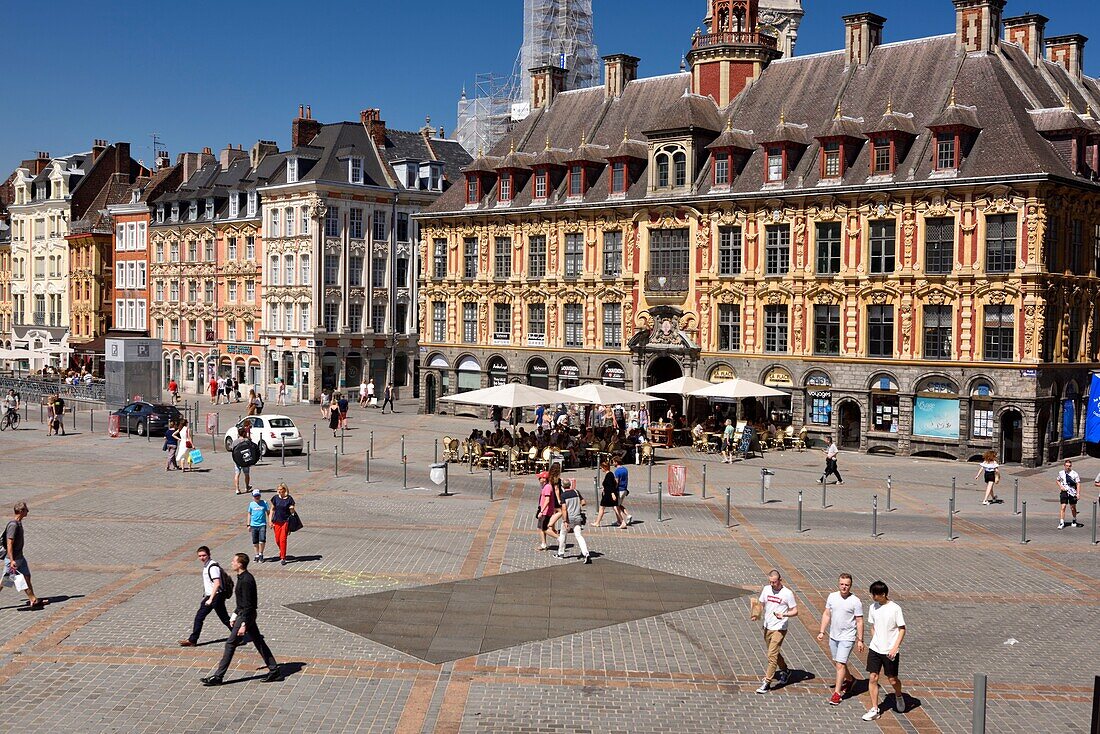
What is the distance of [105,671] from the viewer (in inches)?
655

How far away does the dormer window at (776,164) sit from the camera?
163 feet

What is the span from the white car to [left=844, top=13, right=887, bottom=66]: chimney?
28.1m

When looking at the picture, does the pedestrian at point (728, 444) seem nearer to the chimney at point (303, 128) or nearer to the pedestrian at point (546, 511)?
the pedestrian at point (546, 511)

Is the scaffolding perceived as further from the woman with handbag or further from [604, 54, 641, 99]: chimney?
the woman with handbag

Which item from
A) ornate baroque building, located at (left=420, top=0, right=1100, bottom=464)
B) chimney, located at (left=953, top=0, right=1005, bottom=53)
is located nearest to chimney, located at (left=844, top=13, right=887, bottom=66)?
ornate baroque building, located at (left=420, top=0, right=1100, bottom=464)

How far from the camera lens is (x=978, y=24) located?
158ft

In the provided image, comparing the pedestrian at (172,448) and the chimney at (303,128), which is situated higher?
the chimney at (303,128)

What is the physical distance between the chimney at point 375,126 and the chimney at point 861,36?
103 ft

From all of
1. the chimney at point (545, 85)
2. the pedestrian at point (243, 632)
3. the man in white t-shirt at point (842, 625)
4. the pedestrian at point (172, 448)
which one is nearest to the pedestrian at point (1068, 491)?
the man in white t-shirt at point (842, 625)

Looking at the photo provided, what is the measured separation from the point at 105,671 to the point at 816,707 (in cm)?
944

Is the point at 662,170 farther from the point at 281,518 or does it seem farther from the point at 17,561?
the point at 17,561

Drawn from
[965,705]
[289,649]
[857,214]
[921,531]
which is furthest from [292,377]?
[965,705]

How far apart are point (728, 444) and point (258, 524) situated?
2349 cm

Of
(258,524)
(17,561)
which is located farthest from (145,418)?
(17,561)
